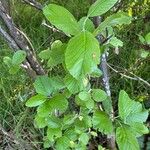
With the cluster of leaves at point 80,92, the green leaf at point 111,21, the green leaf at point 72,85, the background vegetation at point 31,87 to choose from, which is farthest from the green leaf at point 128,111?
the background vegetation at point 31,87

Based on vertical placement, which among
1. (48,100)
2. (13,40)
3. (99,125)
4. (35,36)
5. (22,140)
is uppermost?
(13,40)

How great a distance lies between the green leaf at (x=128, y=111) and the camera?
101cm

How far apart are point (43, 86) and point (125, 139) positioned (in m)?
0.24

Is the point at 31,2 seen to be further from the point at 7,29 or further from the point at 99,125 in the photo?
the point at 99,125

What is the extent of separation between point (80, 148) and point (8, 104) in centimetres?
84

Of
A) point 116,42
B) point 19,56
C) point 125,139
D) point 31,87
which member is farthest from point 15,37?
point 31,87

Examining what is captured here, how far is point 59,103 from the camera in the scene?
990 millimetres

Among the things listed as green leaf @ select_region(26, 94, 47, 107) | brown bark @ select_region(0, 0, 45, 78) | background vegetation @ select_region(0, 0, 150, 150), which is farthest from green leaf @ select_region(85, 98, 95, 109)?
background vegetation @ select_region(0, 0, 150, 150)

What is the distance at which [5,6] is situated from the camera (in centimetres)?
114

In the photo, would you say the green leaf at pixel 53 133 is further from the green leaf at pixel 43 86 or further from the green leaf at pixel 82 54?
the green leaf at pixel 82 54

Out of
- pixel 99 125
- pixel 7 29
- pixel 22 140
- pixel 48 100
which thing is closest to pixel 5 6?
pixel 7 29

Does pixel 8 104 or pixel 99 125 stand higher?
pixel 99 125

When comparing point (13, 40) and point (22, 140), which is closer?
point (13, 40)

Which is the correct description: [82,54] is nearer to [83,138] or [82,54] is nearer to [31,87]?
[83,138]
